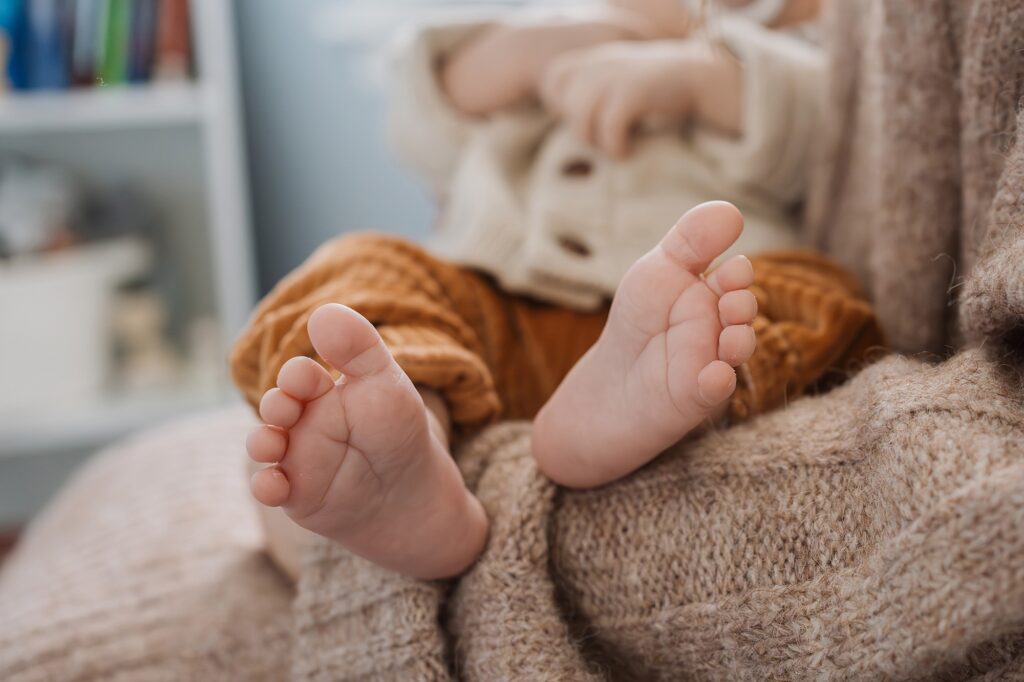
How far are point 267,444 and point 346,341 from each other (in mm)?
59

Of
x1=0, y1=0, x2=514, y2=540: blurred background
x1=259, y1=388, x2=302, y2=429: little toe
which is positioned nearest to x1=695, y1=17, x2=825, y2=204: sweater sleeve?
x1=259, y1=388, x2=302, y2=429: little toe

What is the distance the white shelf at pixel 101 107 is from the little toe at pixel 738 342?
4.46 ft

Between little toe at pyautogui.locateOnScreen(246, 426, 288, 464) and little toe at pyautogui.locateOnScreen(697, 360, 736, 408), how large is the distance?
0.65 feet

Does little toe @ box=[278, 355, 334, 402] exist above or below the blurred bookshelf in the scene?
above

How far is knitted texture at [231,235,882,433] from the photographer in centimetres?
52

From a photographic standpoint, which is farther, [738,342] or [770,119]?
[770,119]

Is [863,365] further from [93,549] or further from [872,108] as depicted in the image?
[93,549]

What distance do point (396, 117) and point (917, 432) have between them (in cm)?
62

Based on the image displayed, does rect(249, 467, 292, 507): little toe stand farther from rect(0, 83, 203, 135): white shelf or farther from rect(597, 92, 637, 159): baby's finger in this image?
rect(0, 83, 203, 135): white shelf

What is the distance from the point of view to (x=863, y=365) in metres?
0.56

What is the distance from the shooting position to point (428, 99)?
33.1 inches

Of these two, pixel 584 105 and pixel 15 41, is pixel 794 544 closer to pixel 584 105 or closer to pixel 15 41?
pixel 584 105

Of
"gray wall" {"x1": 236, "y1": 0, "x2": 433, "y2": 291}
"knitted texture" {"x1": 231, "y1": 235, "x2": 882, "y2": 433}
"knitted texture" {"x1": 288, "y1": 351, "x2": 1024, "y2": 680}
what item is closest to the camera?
"knitted texture" {"x1": 288, "y1": 351, "x2": 1024, "y2": 680}

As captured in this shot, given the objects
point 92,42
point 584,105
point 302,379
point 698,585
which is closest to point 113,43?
point 92,42
